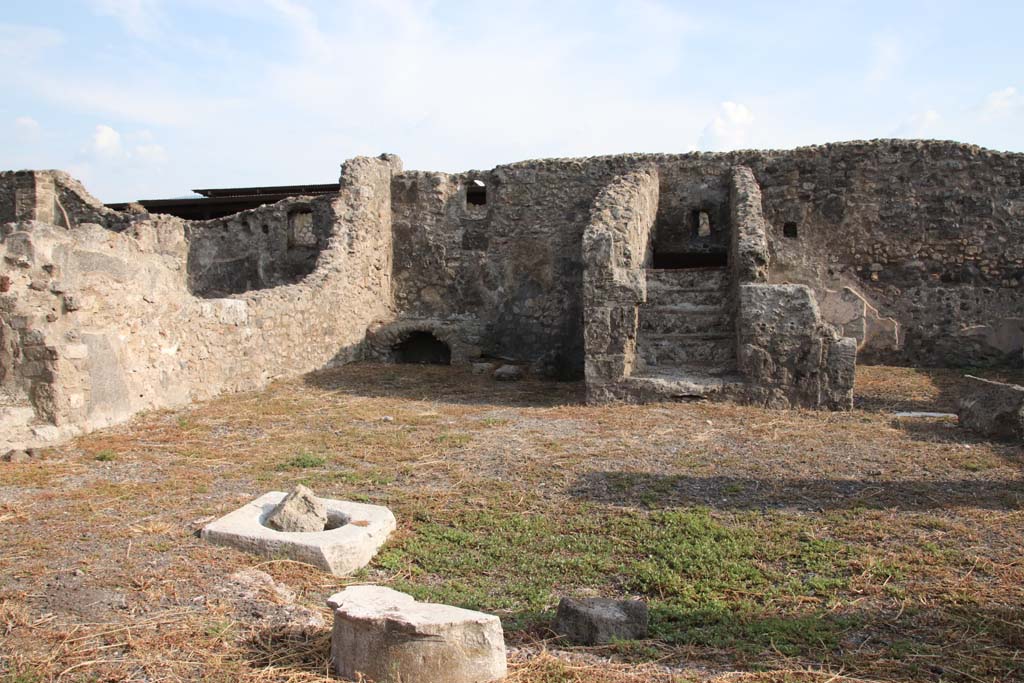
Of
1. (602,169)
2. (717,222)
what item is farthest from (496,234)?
(717,222)

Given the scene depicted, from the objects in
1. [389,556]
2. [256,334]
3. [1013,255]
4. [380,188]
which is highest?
[380,188]

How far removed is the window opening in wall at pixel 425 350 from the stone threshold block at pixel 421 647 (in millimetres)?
10972

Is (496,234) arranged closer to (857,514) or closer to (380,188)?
(380,188)

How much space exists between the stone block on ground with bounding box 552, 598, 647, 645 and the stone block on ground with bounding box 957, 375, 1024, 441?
518cm

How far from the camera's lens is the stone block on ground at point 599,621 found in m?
3.47

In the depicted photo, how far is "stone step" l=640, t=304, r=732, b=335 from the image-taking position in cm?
1030

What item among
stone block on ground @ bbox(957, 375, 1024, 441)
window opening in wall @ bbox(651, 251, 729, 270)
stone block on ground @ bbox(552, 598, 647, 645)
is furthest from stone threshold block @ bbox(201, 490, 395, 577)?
window opening in wall @ bbox(651, 251, 729, 270)

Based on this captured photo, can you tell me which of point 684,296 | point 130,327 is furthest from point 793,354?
point 130,327

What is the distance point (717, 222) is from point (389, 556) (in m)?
9.78

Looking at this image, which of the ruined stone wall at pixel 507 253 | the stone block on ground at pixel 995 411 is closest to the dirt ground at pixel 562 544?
the stone block on ground at pixel 995 411

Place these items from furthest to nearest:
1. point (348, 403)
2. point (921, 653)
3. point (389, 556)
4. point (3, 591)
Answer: point (348, 403) < point (389, 556) < point (3, 591) < point (921, 653)

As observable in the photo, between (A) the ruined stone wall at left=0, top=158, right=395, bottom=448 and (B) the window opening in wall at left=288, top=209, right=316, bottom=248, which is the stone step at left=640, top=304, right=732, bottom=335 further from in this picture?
(B) the window opening in wall at left=288, top=209, right=316, bottom=248

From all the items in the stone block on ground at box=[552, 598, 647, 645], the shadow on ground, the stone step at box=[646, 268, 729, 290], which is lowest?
the stone block on ground at box=[552, 598, 647, 645]

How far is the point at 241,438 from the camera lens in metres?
7.37
